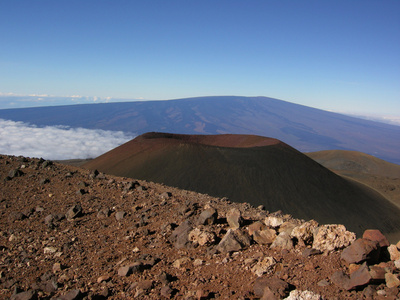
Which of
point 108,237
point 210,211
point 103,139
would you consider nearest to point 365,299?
point 210,211

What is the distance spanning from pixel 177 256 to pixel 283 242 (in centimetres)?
160

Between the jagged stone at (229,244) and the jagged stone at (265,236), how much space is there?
0.34 metres

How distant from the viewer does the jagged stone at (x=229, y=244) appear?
425cm

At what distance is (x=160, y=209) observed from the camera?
6.29 metres

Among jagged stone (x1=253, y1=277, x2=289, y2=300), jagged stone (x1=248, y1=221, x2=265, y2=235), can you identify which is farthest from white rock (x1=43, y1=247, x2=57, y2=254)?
jagged stone (x1=253, y1=277, x2=289, y2=300)

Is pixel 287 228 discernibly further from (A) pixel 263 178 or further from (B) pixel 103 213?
(A) pixel 263 178

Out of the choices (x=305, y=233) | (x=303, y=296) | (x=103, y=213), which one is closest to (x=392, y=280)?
(x=303, y=296)

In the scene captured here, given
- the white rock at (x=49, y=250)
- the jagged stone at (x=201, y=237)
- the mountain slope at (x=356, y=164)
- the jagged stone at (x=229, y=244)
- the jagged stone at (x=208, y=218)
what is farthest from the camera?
the mountain slope at (x=356, y=164)

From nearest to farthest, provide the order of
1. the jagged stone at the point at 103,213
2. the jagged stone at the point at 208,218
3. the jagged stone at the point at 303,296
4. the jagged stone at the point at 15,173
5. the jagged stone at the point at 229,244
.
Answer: the jagged stone at the point at 303,296, the jagged stone at the point at 229,244, the jagged stone at the point at 208,218, the jagged stone at the point at 103,213, the jagged stone at the point at 15,173

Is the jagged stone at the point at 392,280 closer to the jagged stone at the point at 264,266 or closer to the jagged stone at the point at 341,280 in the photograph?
the jagged stone at the point at 341,280

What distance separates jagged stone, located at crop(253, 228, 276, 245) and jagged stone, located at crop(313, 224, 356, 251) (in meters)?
0.64

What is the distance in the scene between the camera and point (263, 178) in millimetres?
22734

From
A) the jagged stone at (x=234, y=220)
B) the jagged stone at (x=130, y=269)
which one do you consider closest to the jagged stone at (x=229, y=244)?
the jagged stone at (x=234, y=220)

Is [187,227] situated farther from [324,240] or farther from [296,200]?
[296,200]
